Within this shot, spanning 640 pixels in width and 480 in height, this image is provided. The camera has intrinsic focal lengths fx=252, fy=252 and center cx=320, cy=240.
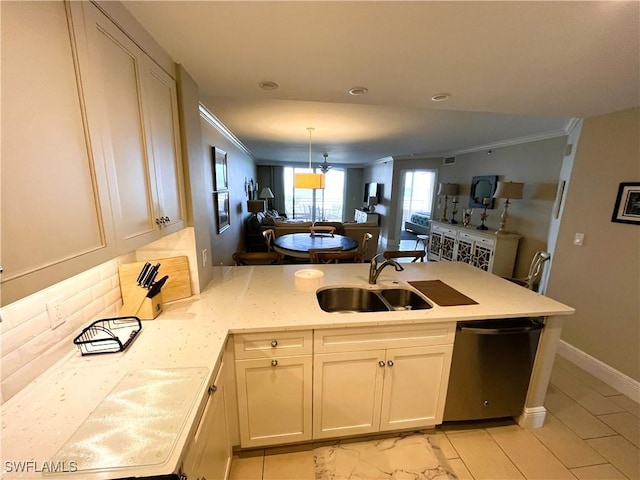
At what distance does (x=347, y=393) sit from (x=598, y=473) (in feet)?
5.19

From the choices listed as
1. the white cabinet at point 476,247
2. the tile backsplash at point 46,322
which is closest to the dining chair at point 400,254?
the tile backsplash at point 46,322

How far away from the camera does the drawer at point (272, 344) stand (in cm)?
136

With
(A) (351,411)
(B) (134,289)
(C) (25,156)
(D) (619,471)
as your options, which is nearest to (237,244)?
(B) (134,289)

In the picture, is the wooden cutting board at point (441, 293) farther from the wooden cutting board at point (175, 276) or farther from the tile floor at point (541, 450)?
the wooden cutting board at point (175, 276)

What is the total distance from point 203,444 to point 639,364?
3.22 meters

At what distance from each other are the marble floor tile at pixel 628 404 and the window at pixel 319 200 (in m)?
8.30

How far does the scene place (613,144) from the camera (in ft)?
7.20

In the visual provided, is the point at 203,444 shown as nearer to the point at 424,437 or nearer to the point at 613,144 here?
the point at 424,437

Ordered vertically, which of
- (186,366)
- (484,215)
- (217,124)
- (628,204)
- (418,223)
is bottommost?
(418,223)

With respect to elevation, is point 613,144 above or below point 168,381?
above

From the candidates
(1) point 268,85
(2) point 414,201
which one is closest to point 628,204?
(1) point 268,85

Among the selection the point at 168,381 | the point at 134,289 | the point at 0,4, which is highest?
the point at 0,4

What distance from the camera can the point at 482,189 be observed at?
15.7ft

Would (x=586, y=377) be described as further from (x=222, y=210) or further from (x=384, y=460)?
(x=222, y=210)
